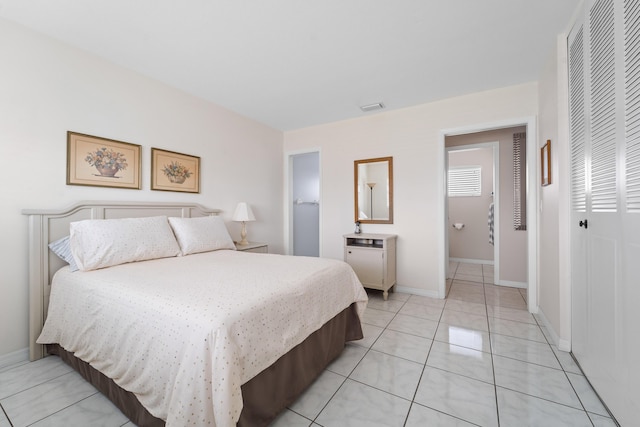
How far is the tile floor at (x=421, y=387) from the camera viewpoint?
1.41 meters

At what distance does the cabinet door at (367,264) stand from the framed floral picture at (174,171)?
2142 millimetres

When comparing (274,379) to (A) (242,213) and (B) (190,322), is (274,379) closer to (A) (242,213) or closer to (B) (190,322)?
(B) (190,322)

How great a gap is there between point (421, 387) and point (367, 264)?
1.80 metres

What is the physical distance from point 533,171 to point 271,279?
9.81 feet

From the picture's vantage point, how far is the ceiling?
6.00 ft

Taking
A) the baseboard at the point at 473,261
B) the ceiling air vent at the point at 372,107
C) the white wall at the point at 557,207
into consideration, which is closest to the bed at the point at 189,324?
the white wall at the point at 557,207

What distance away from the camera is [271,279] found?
5.29 ft

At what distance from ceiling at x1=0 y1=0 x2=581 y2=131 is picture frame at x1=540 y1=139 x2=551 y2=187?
0.82m

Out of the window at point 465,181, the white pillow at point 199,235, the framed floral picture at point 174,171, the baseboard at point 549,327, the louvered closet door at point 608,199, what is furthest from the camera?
the window at point 465,181

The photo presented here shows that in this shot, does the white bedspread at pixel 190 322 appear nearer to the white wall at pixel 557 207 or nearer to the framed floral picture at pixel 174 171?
the framed floral picture at pixel 174 171

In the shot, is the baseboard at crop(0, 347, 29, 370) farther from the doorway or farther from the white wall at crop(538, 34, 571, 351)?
the white wall at crop(538, 34, 571, 351)

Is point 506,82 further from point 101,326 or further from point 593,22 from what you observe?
point 101,326

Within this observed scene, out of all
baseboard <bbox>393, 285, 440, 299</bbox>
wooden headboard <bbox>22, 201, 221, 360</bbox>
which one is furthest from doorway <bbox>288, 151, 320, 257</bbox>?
wooden headboard <bbox>22, 201, 221, 360</bbox>

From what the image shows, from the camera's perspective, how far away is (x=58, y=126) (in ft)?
7.00
